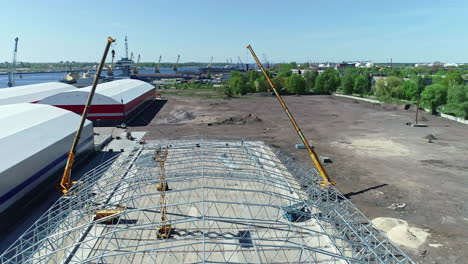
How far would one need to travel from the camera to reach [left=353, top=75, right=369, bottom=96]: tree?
333 feet

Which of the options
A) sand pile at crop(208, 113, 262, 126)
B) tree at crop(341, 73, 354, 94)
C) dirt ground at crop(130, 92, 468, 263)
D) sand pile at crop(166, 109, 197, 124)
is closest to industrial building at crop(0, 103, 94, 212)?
dirt ground at crop(130, 92, 468, 263)

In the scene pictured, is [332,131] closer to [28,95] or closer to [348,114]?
[348,114]

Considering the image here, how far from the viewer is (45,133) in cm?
2938

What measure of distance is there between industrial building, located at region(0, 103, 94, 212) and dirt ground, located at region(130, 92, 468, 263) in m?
13.6

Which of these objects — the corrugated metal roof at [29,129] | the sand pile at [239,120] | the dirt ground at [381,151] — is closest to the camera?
the dirt ground at [381,151]

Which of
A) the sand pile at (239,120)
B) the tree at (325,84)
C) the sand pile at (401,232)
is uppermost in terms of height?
the tree at (325,84)

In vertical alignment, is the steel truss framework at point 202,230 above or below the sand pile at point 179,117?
below

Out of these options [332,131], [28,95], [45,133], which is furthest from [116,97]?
[332,131]

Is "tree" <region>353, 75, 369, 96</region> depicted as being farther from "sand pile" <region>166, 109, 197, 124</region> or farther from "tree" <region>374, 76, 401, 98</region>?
"sand pile" <region>166, 109, 197, 124</region>

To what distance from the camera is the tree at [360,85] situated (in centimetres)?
10152

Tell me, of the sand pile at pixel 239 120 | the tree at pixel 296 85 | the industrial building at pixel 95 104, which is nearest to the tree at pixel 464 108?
the sand pile at pixel 239 120

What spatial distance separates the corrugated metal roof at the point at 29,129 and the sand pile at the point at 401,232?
26.6 m

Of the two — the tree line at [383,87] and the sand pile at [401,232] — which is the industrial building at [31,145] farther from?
the tree line at [383,87]

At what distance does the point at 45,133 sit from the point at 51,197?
264 inches
